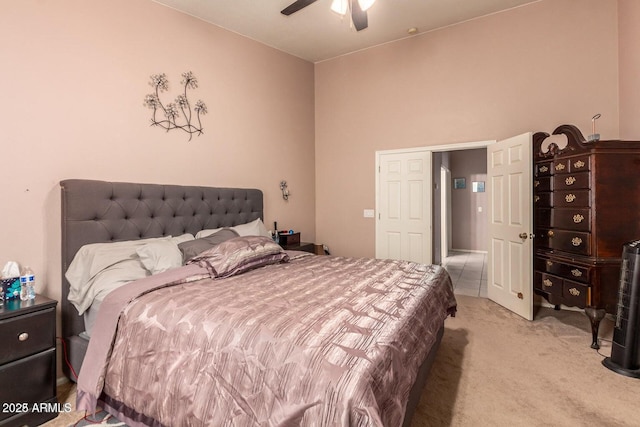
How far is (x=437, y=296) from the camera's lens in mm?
2176

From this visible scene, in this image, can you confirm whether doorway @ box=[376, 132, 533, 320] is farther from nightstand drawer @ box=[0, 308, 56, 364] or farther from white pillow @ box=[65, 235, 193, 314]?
nightstand drawer @ box=[0, 308, 56, 364]

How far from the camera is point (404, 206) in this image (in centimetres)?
439

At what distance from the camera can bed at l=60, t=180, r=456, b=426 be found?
114 cm

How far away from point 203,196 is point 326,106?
8.55ft

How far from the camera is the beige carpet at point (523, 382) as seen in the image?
1840 millimetres

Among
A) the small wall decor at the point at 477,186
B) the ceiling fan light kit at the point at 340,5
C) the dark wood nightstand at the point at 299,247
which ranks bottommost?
the dark wood nightstand at the point at 299,247

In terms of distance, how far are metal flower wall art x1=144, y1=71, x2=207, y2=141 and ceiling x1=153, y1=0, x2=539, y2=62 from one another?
719 mm

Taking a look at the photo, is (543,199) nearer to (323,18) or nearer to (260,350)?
(323,18)

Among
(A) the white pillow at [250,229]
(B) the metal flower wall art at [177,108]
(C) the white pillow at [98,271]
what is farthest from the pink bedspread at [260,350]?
(B) the metal flower wall art at [177,108]

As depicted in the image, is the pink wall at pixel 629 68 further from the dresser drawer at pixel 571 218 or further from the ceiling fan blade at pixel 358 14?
the ceiling fan blade at pixel 358 14

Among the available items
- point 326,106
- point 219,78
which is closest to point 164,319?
point 219,78

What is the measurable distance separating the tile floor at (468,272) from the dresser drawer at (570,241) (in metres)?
1.35

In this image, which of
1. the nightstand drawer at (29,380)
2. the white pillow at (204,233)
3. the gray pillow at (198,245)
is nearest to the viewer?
the nightstand drawer at (29,380)

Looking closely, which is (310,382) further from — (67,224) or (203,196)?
(203,196)
